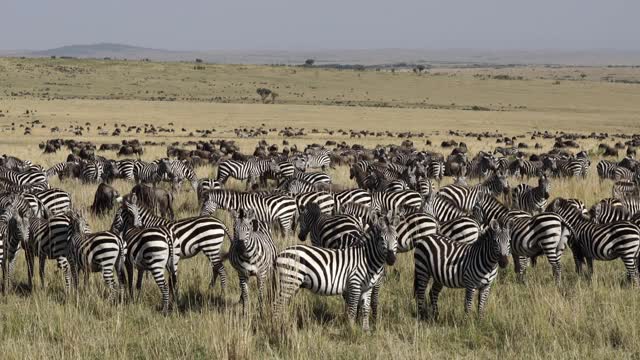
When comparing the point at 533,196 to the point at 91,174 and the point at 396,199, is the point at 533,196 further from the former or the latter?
the point at 91,174

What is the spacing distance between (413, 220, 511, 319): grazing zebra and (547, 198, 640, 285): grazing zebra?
2386 mm

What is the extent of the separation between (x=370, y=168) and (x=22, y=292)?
15.1 metres

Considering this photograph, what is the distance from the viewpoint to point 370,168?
974 inches

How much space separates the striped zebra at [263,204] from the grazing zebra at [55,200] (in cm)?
286

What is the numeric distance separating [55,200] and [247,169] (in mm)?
8996

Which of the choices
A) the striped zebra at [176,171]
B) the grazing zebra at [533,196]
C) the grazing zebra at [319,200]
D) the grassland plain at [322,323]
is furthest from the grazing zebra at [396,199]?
the striped zebra at [176,171]

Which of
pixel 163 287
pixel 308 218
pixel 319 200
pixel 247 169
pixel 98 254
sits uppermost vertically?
pixel 98 254

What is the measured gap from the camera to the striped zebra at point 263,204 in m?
15.2

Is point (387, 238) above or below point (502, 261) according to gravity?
above

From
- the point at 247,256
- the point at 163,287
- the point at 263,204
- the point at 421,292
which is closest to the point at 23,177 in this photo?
the point at 263,204

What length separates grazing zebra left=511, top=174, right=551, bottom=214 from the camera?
56.5 ft

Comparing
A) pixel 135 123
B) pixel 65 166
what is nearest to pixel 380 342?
pixel 65 166

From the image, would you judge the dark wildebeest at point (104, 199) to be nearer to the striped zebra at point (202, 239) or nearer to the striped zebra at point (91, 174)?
the striped zebra at point (202, 239)

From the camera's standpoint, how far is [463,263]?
32.2 feet
